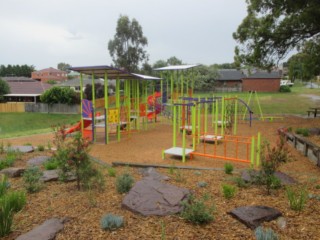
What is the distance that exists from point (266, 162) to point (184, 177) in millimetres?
1618

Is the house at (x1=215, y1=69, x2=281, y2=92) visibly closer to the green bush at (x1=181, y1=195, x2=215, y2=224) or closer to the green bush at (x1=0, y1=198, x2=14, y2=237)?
the green bush at (x1=181, y1=195, x2=215, y2=224)

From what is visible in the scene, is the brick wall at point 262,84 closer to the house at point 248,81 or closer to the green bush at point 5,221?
the house at point 248,81

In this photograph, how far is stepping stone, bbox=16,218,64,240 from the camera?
328 cm

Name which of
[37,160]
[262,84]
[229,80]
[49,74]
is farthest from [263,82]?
[49,74]

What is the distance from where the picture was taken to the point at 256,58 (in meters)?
16.2

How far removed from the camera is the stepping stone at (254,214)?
358 centimetres

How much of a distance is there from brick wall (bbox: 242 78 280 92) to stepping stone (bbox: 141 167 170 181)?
4854 cm

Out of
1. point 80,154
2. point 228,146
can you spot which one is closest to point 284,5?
point 228,146

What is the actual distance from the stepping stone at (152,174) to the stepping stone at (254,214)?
6.19ft

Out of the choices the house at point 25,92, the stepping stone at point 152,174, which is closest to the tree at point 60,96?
the house at point 25,92

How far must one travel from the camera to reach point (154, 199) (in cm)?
424

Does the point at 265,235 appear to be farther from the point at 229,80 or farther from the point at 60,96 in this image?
the point at 229,80

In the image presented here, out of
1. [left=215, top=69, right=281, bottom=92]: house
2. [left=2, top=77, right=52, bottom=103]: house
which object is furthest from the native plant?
[left=215, top=69, right=281, bottom=92]: house

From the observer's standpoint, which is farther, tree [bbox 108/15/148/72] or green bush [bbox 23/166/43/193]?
tree [bbox 108/15/148/72]
